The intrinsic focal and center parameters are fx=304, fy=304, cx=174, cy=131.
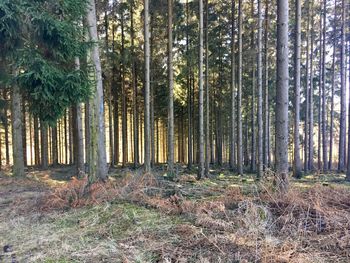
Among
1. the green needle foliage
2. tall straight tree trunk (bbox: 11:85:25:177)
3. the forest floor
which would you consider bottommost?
the forest floor

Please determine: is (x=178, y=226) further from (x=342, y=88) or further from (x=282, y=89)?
(x=342, y=88)

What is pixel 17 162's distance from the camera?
484 inches

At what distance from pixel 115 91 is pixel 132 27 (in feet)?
17.1

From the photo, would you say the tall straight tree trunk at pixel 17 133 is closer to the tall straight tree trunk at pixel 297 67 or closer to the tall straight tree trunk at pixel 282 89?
the tall straight tree trunk at pixel 282 89

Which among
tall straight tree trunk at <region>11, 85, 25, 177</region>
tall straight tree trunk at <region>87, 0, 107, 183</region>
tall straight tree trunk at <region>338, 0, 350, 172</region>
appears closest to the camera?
tall straight tree trunk at <region>87, 0, 107, 183</region>

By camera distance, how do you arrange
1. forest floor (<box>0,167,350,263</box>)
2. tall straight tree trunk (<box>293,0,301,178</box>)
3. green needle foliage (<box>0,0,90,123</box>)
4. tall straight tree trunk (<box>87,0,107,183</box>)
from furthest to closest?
tall straight tree trunk (<box>293,0,301,178</box>) < tall straight tree trunk (<box>87,0,107,183</box>) < green needle foliage (<box>0,0,90,123</box>) < forest floor (<box>0,167,350,263</box>)

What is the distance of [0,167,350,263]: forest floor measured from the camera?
3785 mm

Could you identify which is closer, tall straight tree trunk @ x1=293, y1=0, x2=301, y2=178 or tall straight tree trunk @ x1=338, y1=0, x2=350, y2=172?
tall straight tree trunk @ x1=293, y1=0, x2=301, y2=178

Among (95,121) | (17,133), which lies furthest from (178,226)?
(17,133)

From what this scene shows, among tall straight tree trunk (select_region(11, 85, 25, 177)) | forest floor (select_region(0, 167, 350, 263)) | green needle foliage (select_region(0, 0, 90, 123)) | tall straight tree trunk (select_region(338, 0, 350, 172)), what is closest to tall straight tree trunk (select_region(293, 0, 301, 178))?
tall straight tree trunk (select_region(338, 0, 350, 172))

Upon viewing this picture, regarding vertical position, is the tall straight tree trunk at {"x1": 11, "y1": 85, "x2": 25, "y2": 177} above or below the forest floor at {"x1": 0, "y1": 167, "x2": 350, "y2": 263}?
above

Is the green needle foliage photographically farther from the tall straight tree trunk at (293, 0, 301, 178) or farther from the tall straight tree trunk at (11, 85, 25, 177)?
the tall straight tree trunk at (293, 0, 301, 178)

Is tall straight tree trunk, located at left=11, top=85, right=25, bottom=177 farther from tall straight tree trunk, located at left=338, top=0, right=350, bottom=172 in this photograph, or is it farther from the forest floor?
tall straight tree trunk, located at left=338, top=0, right=350, bottom=172

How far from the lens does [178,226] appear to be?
470 centimetres
